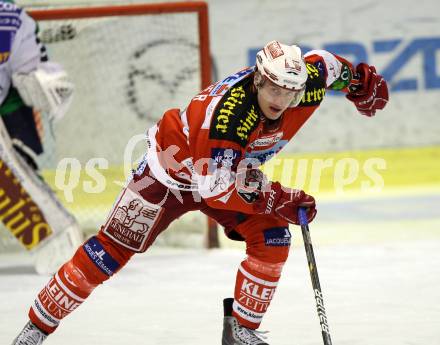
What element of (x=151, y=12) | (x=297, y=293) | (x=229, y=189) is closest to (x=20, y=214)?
(x=151, y=12)

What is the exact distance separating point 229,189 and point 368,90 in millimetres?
919

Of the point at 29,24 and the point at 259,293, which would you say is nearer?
the point at 259,293

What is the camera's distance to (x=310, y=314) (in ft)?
14.6

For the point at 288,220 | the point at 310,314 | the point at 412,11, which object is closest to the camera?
the point at 288,220

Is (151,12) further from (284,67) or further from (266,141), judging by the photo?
(284,67)

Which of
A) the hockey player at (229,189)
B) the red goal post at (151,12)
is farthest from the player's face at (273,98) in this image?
the red goal post at (151,12)

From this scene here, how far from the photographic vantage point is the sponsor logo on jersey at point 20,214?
5.82 m

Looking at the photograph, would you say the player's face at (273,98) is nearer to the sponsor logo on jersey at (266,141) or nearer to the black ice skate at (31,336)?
the sponsor logo on jersey at (266,141)

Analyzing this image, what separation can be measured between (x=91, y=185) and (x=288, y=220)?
2.96 meters

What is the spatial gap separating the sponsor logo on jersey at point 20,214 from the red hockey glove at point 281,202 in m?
2.58

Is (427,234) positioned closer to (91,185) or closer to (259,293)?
(91,185)

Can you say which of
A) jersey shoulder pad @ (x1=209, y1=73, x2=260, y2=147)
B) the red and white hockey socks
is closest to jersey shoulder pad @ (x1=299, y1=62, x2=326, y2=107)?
jersey shoulder pad @ (x1=209, y1=73, x2=260, y2=147)

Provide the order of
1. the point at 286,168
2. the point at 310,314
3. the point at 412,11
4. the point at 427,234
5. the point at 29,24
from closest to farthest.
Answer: the point at 310,314
the point at 29,24
the point at 427,234
the point at 286,168
the point at 412,11

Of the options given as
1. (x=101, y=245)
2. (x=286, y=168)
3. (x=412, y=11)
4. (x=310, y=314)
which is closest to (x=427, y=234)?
(x=286, y=168)
